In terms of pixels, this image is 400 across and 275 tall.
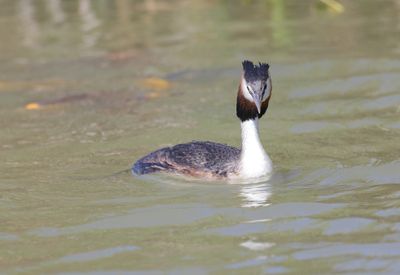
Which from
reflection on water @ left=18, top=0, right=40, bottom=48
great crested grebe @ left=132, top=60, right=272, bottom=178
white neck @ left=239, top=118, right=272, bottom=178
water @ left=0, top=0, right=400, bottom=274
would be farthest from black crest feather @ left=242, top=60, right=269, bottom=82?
reflection on water @ left=18, top=0, right=40, bottom=48

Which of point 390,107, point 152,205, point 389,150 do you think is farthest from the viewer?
point 390,107

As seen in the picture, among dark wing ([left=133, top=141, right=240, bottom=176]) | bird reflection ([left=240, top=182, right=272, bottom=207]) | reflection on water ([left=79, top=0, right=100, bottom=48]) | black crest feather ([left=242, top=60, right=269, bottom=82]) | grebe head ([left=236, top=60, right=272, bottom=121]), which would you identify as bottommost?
bird reflection ([left=240, top=182, right=272, bottom=207])

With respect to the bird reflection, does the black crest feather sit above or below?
above

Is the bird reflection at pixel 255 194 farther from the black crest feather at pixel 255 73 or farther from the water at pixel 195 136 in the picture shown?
the black crest feather at pixel 255 73

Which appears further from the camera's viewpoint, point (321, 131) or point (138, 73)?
point (138, 73)

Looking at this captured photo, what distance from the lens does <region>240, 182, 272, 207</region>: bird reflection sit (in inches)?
364

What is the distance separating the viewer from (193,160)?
1031cm

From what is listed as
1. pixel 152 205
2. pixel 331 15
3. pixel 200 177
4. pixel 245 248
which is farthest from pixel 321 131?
pixel 331 15

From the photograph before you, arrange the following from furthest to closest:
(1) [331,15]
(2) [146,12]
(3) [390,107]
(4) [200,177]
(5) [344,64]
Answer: (2) [146,12] < (1) [331,15] < (5) [344,64] < (3) [390,107] < (4) [200,177]

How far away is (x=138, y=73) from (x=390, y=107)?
4.53 meters

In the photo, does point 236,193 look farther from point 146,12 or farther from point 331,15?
point 146,12

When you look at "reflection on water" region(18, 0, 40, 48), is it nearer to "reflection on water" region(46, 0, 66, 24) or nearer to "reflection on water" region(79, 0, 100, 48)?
"reflection on water" region(46, 0, 66, 24)

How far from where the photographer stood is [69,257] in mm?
7863

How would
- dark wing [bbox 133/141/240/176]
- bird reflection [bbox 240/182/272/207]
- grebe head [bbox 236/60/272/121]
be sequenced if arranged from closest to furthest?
bird reflection [bbox 240/182/272/207] < grebe head [bbox 236/60/272/121] < dark wing [bbox 133/141/240/176]
